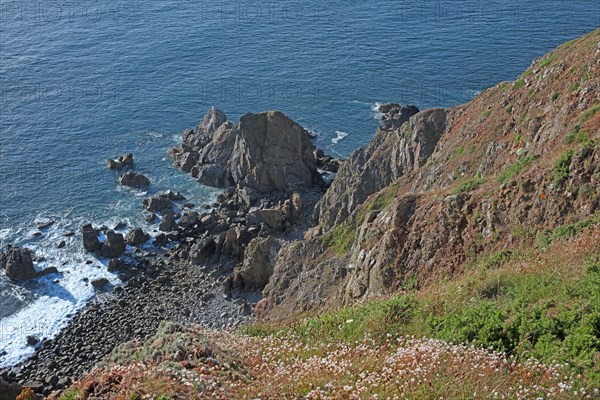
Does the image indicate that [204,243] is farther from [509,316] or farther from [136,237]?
[509,316]

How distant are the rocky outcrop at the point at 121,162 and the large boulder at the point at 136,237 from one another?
18530mm

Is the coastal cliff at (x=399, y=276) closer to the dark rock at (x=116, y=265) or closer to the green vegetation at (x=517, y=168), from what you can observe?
the green vegetation at (x=517, y=168)

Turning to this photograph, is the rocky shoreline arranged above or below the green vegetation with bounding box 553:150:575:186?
below

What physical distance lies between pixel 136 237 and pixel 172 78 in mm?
46892

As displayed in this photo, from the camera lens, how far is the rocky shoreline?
176 ft

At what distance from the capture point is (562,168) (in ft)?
84.8

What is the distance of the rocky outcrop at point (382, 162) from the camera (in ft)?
175

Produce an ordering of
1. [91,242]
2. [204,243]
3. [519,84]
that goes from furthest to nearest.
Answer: [91,242] → [204,243] → [519,84]

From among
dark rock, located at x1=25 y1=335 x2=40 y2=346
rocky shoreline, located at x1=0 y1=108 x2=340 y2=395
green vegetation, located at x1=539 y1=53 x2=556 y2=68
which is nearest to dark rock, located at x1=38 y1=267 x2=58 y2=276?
rocky shoreline, located at x1=0 y1=108 x2=340 y2=395

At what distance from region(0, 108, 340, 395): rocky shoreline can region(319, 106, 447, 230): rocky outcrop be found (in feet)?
20.4

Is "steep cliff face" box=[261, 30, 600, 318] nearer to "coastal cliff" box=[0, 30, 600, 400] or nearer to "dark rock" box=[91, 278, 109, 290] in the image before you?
"coastal cliff" box=[0, 30, 600, 400]

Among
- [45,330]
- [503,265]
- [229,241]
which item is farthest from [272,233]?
[503,265]

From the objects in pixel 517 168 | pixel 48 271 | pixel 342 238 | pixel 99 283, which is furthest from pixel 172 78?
pixel 517 168

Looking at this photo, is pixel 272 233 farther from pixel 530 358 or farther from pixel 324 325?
pixel 530 358
